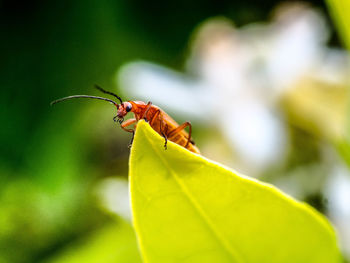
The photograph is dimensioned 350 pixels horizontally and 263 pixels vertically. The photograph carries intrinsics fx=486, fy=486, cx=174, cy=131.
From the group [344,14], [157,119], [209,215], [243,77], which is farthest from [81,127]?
[209,215]

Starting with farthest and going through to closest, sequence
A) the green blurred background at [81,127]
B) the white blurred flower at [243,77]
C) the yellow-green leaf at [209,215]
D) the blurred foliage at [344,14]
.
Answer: the white blurred flower at [243,77]
the green blurred background at [81,127]
the blurred foliage at [344,14]
the yellow-green leaf at [209,215]

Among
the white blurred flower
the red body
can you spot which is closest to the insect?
the red body

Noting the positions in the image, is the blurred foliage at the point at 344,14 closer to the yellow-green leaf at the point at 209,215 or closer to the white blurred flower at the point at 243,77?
the yellow-green leaf at the point at 209,215

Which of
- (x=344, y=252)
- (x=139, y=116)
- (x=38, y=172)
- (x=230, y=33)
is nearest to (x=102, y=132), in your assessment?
(x=38, y=172)

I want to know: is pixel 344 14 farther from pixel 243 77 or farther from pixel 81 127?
pixel 81 127

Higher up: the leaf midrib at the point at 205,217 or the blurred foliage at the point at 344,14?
the blurred foliage at the point at 344,14

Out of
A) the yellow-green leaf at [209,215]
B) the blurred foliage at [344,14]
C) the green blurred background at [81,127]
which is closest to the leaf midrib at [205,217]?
the yellow-green leaf at [209,215]

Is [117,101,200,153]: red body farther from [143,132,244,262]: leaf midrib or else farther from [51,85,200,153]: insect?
[143,132,244,262]: leaf midrib
